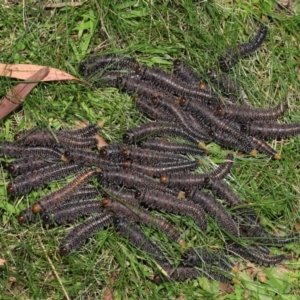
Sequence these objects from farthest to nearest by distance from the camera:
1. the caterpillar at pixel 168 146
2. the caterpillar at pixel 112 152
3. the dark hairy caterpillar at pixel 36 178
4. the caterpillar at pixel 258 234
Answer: the caterpillar at pixel 258 234, the caterpillar at pixel 168 146, the caterpillar at pixel 112 152, the dark hairy caterpillar at pixel 36 178

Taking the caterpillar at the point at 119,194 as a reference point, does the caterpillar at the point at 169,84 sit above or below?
above

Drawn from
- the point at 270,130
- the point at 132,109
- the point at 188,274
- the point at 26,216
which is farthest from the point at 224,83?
the point at 26,216

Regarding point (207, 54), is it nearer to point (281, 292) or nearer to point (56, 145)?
point (56, 145)

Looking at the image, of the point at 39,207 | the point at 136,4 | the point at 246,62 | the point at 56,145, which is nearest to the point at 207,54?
the point at 246,62

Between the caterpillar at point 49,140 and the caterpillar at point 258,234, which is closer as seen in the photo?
the caterpillar at point 49,140

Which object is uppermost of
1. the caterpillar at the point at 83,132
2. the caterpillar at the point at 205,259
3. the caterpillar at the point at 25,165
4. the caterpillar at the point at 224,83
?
the caterpillar at the point at 224,83

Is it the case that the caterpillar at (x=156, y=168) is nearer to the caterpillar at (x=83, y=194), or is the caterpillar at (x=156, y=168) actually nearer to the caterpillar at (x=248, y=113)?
the caterpillar at (x=83, y=194)

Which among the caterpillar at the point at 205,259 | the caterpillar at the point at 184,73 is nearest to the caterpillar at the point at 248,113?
the caterpillar at the point at 184,73

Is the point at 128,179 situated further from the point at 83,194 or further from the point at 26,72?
the point at 26,72
